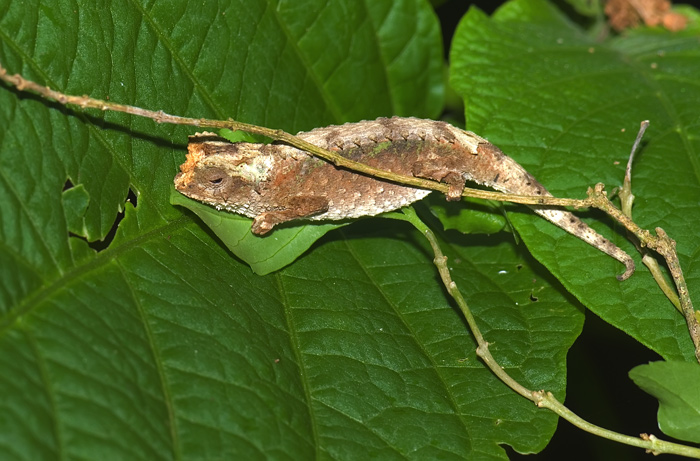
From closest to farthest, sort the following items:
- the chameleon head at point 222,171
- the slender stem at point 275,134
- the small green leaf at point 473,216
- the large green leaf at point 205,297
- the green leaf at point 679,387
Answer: the large green leaf at point 205,297
the slender stem at point 275,134
the green leaf at point 679,387
the chameleon head at point 222,171
the small green leaf at point 473,216

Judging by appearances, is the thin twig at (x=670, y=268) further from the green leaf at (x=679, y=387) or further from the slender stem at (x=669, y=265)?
the green leaf at (x=679, y=387)

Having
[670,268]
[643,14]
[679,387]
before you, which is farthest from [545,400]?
[643,14]


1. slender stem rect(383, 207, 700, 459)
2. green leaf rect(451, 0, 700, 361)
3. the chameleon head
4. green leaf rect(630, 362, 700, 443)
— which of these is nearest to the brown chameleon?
the chameleon head

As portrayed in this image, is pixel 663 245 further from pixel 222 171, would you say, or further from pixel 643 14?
pixel 643 14

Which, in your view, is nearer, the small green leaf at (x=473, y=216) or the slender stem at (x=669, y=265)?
the slender stem at (x=669, y=265)

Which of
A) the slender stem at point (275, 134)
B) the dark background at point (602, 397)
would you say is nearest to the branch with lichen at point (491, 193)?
the slender stem at point (275, 134)

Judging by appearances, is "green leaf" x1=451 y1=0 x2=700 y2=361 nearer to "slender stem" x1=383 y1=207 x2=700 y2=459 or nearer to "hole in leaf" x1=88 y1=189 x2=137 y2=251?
"slender stem" x1=383 y1=207 x2=700 y2=459
